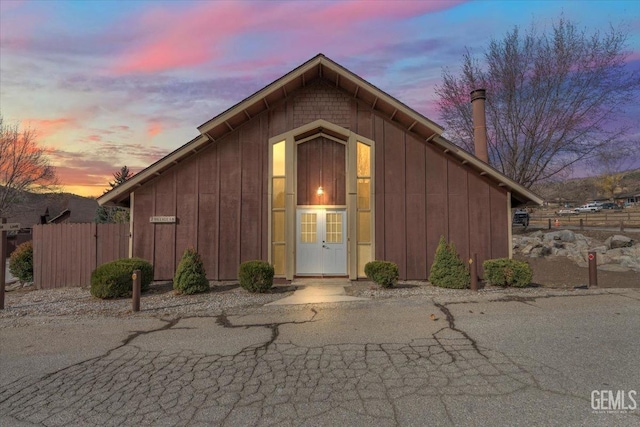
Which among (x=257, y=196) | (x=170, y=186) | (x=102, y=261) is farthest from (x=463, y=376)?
(x=102, y=261)

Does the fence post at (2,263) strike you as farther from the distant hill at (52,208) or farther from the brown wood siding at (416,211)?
the distant hill at (52,208)

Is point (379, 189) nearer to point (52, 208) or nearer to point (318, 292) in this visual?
point (318, 292)

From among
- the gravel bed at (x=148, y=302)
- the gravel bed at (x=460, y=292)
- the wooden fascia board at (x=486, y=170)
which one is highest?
the wooden fascia board at (x=486, y=170)

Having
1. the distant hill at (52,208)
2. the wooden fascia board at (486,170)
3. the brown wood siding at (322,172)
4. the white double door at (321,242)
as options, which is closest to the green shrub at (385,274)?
the white double door at (321,242)

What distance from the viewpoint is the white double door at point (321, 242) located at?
12219 mm

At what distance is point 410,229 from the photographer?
1189 centimetres

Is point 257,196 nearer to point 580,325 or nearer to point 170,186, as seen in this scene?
point 170,186

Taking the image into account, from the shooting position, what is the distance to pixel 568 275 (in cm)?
1362

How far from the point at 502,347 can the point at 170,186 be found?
10.9 m

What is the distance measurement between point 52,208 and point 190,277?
50.9m

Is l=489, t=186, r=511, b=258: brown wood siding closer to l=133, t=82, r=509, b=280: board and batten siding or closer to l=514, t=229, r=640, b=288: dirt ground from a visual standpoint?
l=133, t=82, r=509, b=280: board and batten siding

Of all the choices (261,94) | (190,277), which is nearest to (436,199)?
(261,94)

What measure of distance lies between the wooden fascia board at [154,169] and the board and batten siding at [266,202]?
0.38 metres

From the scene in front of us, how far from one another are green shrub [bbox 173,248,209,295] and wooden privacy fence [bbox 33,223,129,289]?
142 inches
